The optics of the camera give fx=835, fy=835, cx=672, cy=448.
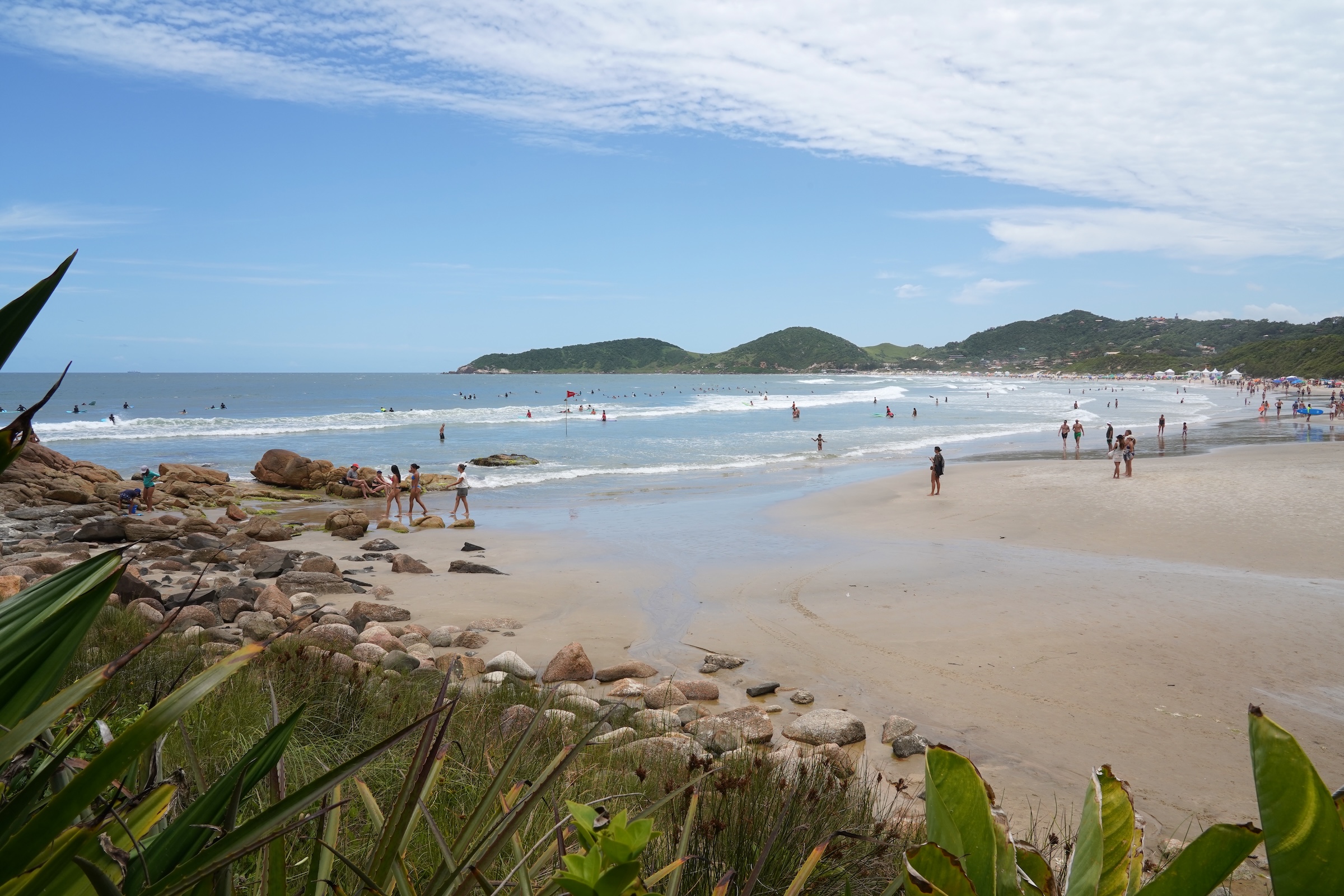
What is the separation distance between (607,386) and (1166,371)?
81.5 m

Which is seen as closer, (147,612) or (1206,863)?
(1206,863)

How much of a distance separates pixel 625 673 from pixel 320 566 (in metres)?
6.74

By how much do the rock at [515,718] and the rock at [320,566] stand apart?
8.19 metres

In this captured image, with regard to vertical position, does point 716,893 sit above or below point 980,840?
below

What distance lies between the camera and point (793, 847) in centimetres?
307

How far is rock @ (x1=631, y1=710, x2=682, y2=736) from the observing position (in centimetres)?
602

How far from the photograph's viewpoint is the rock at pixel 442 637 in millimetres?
9695

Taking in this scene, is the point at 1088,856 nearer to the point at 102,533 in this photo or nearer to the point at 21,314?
the point at 21,314

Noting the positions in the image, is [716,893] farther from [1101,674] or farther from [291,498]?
[291,498]

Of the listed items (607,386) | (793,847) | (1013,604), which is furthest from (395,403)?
(793,847)

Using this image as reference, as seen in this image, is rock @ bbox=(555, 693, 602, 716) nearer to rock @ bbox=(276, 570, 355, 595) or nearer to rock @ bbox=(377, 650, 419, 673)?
rock @ bbox=(377, 650, 419, 673)

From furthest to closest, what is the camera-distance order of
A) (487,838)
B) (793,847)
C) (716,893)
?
(793,847) → (487,838) → (716,893)

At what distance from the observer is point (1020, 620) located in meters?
10.4

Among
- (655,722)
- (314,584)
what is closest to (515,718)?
(655,722)
